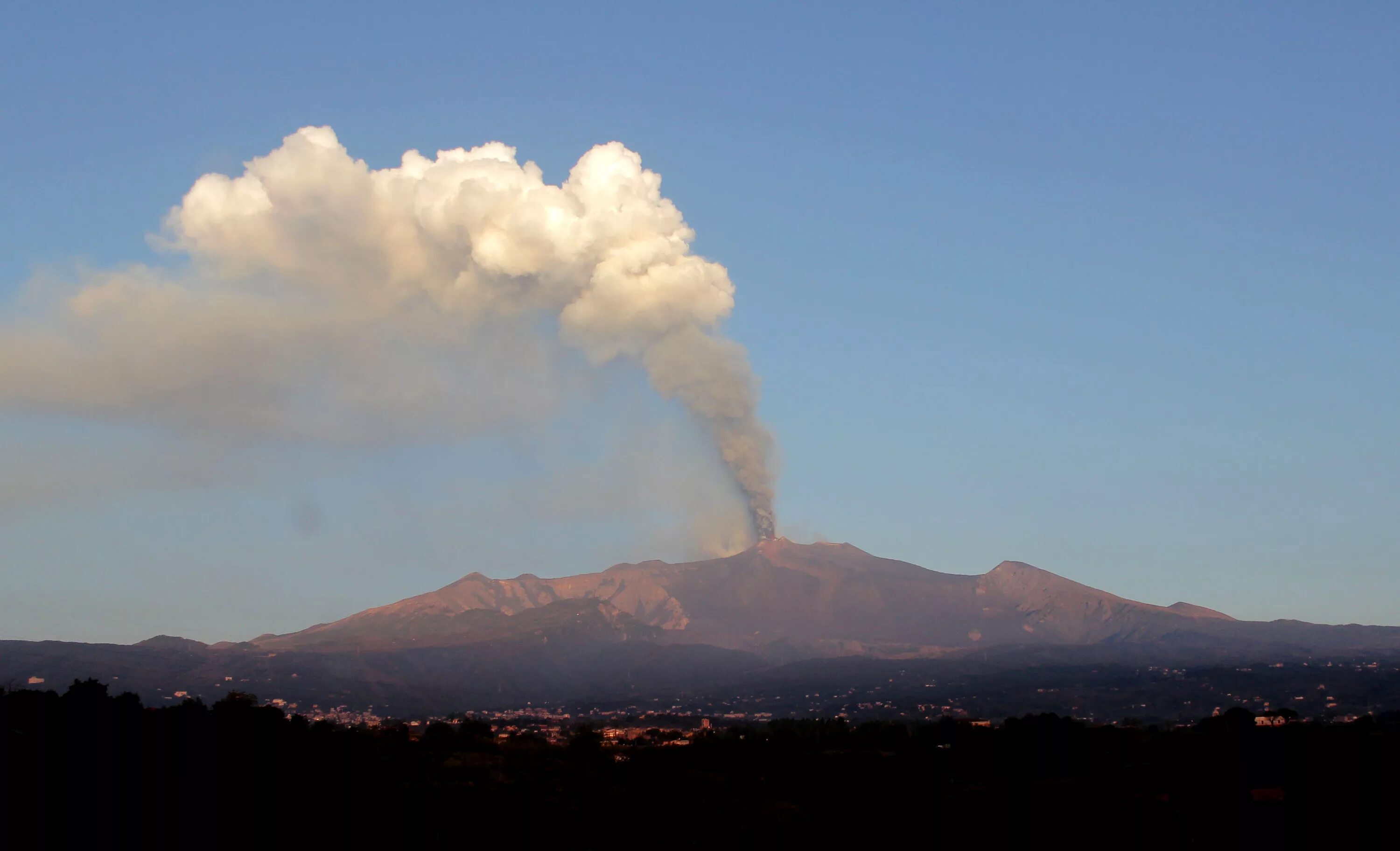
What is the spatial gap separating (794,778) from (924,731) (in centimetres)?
2814

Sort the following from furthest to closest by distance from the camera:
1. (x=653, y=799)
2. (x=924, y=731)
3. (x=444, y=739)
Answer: (x=924, y=731)
(x=444, y=739)
(x=653, y=799)

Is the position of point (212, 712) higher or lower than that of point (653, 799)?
higher


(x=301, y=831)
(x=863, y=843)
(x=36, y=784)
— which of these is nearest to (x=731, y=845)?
(x=863, y=843)

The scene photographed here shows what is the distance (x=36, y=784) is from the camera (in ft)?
189

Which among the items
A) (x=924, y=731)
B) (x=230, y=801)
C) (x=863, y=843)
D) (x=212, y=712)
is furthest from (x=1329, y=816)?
(x=212, y=712)

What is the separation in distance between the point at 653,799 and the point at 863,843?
10840mm

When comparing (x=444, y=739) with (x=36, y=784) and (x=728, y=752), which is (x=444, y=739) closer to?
(x=728, y=752)

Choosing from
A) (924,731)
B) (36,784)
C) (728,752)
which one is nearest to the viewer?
(36,784)

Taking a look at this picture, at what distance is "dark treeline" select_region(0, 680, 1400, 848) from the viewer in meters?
59.4

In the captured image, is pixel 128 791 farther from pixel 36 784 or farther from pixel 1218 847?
pixel 1218 847

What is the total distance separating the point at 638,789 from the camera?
72.4m

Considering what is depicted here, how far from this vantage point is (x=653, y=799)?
6975 centimetres

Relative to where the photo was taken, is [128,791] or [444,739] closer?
[128,791]

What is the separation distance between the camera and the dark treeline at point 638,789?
5941 centimetres
